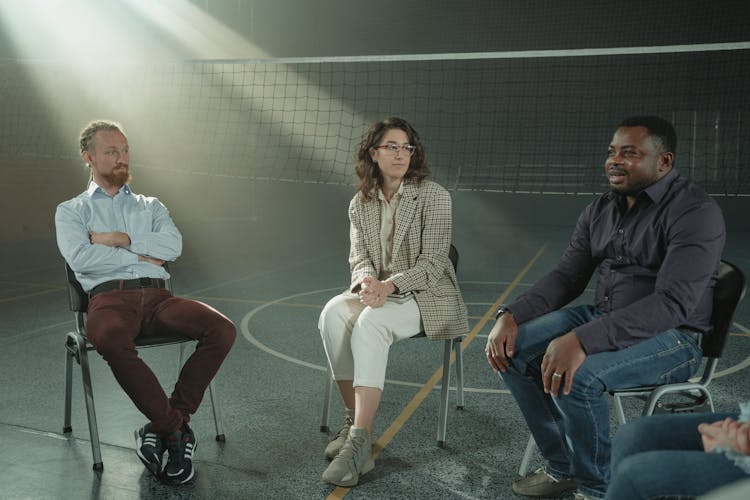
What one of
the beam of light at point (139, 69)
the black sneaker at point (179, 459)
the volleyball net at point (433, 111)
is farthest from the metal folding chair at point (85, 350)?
the volleyball net at point (433, 111)

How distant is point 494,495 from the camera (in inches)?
98.9

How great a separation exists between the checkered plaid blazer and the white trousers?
0.28 feet

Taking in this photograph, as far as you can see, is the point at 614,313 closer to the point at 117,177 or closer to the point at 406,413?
the point at 406,413

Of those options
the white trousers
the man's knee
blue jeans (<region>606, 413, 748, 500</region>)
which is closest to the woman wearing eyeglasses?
the white trousers

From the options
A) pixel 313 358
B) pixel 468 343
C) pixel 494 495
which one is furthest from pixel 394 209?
pixel 468 343

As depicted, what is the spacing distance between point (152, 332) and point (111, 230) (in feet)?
1.82

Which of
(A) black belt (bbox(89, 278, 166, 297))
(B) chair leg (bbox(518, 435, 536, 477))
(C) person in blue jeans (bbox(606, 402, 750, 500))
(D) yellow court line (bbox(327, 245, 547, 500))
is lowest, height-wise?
(D) yellow court line (bbox(327, 245, 547, 500))

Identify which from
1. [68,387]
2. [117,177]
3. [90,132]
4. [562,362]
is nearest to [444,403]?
[562,362]

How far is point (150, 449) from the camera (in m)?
2.61

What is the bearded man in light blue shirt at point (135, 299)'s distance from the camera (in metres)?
2.62

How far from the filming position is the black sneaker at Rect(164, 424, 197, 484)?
8.47 ft

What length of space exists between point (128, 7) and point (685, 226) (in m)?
10.4

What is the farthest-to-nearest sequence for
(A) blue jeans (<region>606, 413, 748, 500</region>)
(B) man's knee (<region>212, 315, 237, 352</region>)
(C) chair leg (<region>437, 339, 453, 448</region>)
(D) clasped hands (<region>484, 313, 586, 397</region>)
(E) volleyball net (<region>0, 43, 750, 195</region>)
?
(E) volleyball net (<region>0, 43, 750, 195</region>) → (C) chair leg (<region>437, 339, 453, 448</region>) → (B) man's knee (<region>212, 315, 237, 352</region>) → (D) clasped hands (<region>484, 313, 586, 397</region>) → (A) blue jeans (<region>606, 413, 748, 500</region>)

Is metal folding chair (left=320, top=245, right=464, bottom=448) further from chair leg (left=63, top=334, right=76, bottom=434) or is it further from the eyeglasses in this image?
chair leg (left=63, top=334, right=76, bottom=434)
